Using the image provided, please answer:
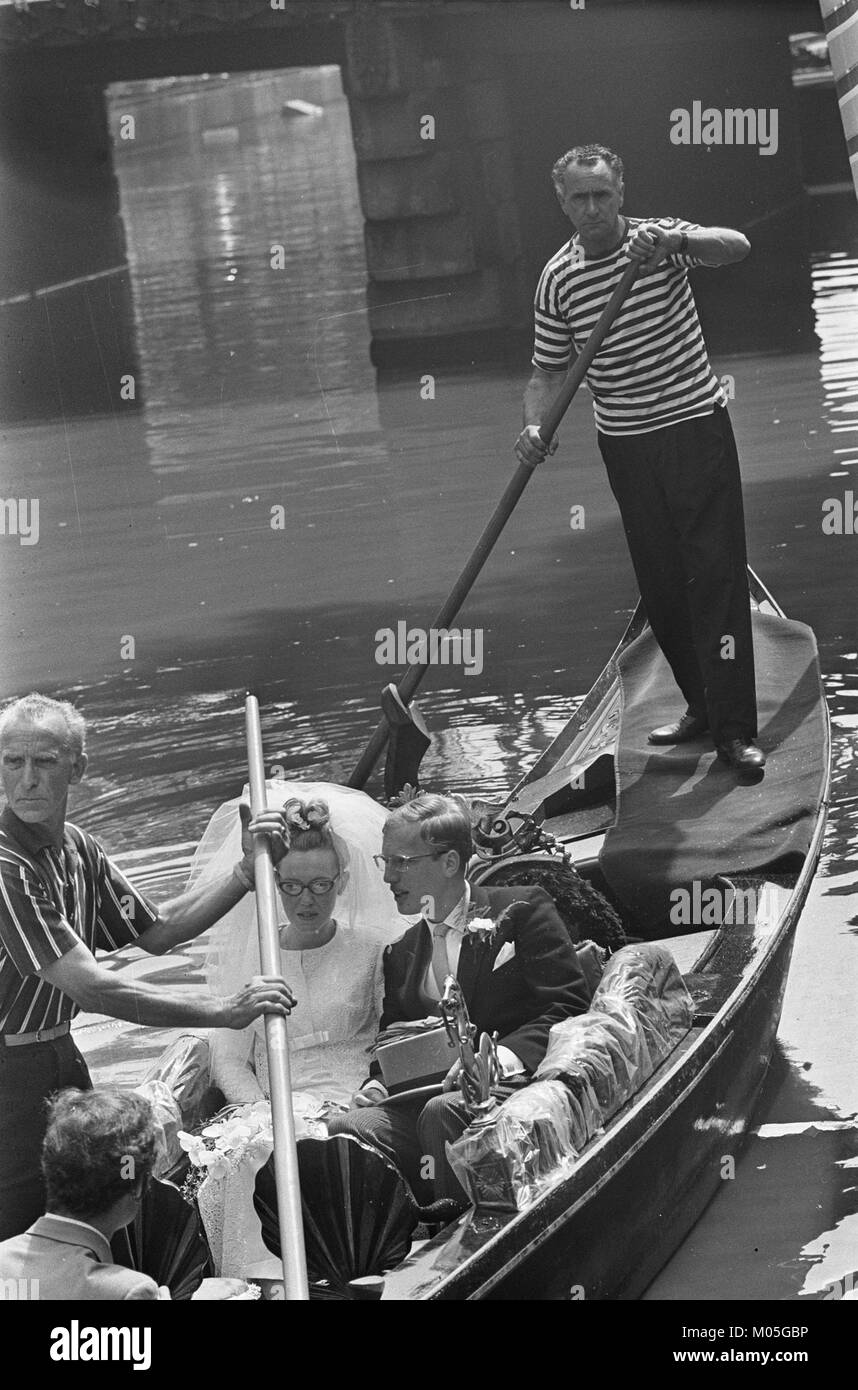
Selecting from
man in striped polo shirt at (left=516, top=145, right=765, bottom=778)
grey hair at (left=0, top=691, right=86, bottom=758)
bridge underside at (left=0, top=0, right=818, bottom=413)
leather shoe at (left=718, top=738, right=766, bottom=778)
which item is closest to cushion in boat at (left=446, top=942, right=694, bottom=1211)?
grey hair at (left=0, top=691, right=86, bottom=758)

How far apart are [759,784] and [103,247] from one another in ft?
38.5

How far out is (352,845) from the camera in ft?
8.81

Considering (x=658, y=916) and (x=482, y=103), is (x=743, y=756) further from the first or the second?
(x=482, y=103)

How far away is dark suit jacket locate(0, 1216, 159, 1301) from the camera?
6.51ft

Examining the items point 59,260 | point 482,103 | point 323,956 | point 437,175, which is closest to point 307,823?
point 323,956

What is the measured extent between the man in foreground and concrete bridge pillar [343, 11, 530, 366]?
563cm

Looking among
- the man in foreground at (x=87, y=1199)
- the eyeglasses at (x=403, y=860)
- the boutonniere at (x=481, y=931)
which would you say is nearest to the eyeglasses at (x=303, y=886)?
the eyeglasses at (x=403, y=860)

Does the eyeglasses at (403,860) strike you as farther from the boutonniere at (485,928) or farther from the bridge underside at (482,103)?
the bridge underside at (482,103)

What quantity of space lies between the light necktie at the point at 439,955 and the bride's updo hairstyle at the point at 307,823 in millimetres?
190

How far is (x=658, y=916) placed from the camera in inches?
135

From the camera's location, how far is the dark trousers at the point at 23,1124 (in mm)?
2324

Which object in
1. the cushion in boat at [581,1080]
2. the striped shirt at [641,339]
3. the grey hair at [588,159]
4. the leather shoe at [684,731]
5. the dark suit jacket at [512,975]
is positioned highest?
the grey hair at [588,159]

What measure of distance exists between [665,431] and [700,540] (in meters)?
0.22
